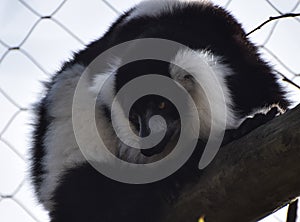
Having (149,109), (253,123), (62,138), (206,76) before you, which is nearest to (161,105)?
(149,109)

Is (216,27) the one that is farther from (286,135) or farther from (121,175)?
(286,135)

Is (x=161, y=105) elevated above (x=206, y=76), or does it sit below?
below

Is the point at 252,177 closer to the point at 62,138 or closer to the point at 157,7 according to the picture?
the point at 62,138

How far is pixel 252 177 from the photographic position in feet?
4.90

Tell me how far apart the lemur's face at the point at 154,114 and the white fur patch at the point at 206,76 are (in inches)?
3.9

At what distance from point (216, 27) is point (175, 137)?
0.50m

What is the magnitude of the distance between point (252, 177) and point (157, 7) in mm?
1197

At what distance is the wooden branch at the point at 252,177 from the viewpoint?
1.44 m

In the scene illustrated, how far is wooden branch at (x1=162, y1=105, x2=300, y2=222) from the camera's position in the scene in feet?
4.74

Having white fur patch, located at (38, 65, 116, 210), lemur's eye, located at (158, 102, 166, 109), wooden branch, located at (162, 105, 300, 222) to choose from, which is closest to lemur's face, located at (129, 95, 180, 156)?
lemur's eye, located at (158, 102, 166, 109)

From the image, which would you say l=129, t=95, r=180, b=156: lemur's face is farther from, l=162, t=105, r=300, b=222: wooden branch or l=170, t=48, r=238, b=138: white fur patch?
l=162, t=105, r=300, b=222: wooden branch

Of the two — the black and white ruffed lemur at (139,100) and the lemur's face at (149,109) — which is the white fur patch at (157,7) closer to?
the black and white ruffed lemur at (139,100)

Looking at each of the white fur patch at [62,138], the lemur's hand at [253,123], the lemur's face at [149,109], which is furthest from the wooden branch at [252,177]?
the white fur patch at [62,138]

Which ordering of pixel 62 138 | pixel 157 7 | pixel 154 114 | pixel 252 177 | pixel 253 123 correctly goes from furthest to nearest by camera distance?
pixel 157 7 < pixel 62 138 < pixel 154 114 < pixel 253 123 < pixel 252 177
